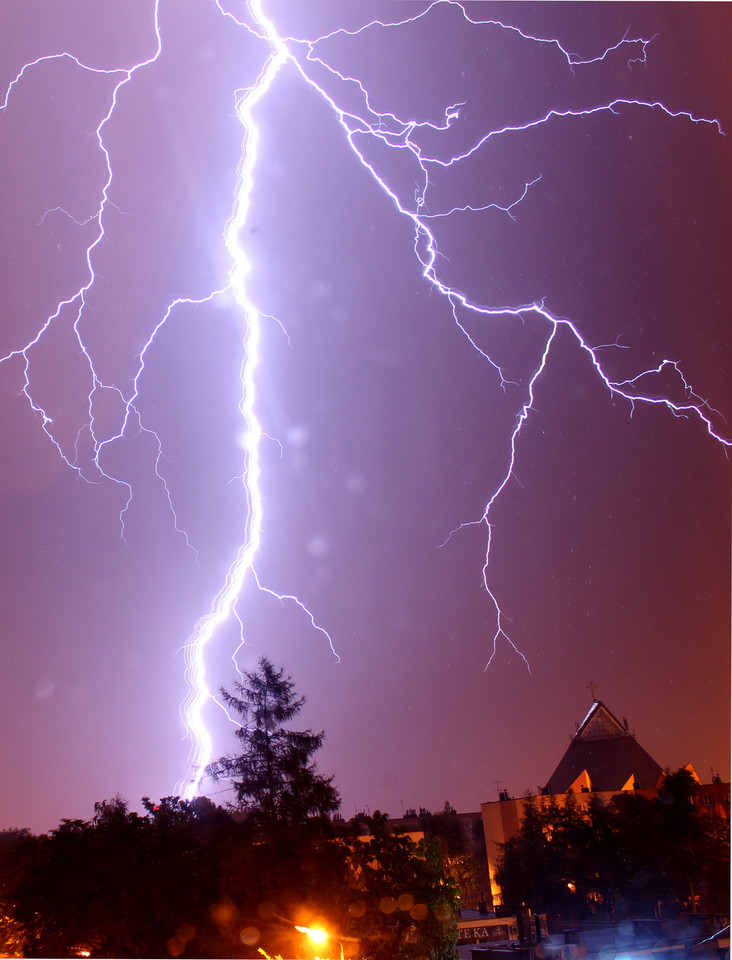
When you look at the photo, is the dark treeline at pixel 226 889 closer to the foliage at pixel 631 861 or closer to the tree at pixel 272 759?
the tree at pixel 272 759

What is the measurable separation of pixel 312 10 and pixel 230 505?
233 inches

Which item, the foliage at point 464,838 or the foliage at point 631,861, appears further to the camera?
the foliage at point 464,838

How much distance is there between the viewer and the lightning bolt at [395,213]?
Result: 930cm

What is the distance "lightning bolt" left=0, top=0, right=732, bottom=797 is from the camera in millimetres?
9305

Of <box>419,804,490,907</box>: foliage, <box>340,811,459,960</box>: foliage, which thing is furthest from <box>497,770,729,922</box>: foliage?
<box>419,804,490,907</box>: foliage

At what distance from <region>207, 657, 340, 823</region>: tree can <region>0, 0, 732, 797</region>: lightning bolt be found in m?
2.70

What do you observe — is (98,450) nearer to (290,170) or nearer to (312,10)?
(290,170)

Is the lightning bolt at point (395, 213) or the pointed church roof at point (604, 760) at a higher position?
the lightning bolt at point (395, 213)

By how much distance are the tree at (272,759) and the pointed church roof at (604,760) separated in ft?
50.3

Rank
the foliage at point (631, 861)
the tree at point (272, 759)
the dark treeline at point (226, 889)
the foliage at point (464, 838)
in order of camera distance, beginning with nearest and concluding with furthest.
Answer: the dark treeline at point (226, 889) → the tree at point (272, 759) → the foliage at point (631, 861) → the foliage at point (464, 838)

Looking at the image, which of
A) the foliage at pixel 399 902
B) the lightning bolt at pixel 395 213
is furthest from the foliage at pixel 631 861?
the lightning bolt at pixel 395 213

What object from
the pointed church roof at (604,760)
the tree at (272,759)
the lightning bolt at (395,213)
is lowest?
the tree at (272,759)

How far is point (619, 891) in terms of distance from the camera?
50.5 feet

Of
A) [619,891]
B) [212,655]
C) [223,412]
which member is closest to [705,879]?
[619,891]
